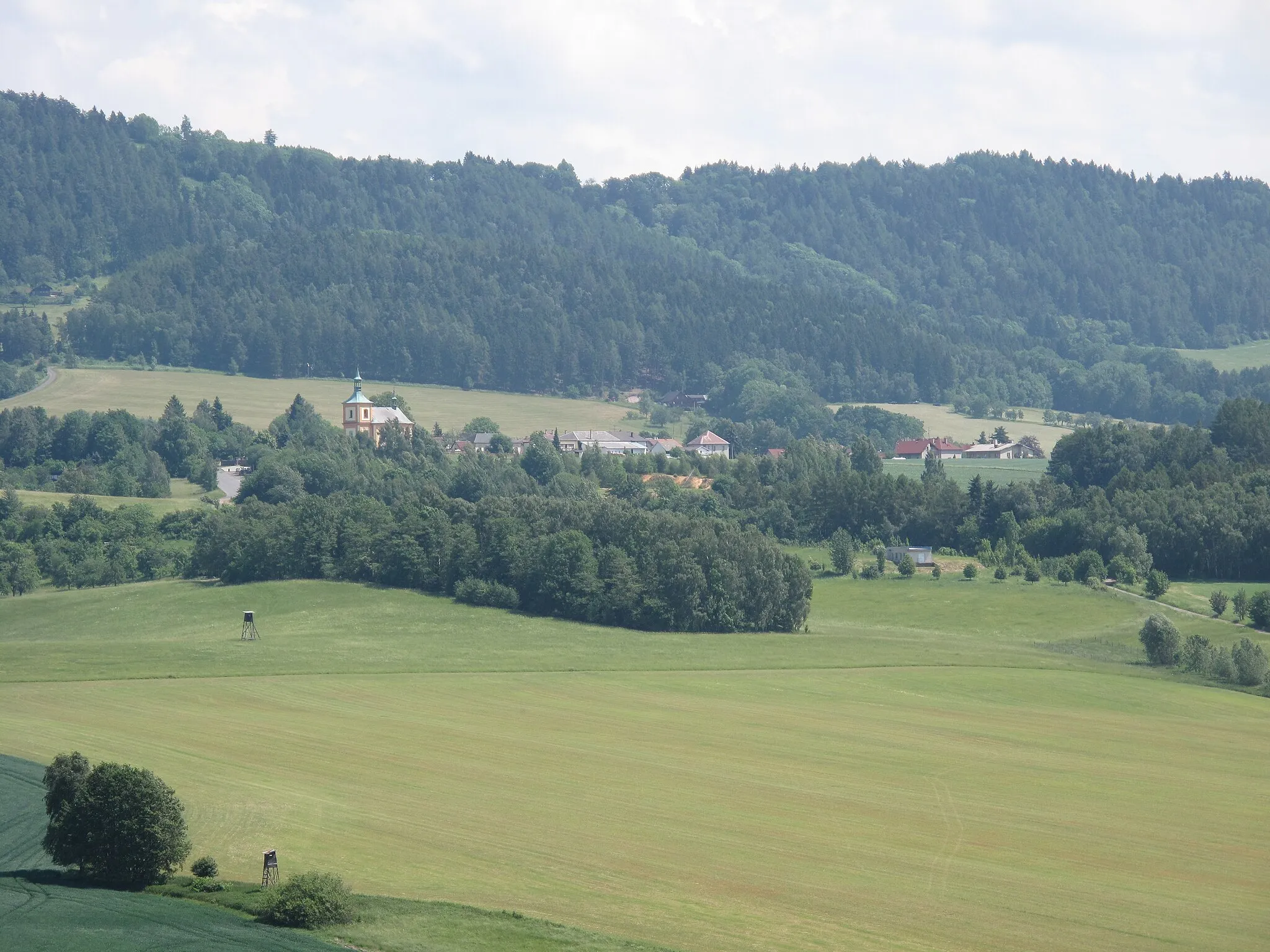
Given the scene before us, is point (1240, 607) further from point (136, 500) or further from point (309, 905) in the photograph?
point (136, 500)

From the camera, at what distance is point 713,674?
282 ft

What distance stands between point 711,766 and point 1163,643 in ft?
129

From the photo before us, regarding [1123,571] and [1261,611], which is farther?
[1123,571]

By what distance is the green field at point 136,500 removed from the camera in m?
149

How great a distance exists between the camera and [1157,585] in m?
115

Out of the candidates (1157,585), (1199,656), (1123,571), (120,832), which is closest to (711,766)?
(120,832)

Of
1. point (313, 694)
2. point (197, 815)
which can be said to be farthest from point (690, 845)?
point (313, 694)

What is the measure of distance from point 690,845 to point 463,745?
16346mm

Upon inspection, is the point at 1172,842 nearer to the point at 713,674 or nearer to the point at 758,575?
the point at 713,674

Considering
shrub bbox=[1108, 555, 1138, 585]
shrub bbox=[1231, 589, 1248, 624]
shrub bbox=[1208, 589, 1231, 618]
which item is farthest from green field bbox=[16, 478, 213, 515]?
shrub bbox=[1231, 589, 1248, 624]

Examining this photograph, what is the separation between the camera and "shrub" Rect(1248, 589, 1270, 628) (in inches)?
3957

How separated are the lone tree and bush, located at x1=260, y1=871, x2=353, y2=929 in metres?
3.81

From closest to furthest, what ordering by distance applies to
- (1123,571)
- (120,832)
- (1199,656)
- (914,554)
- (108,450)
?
(120,832)
(1199,656)
(1123,571)
(914,554)
(108,450)

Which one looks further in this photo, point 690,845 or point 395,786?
point 395,786
